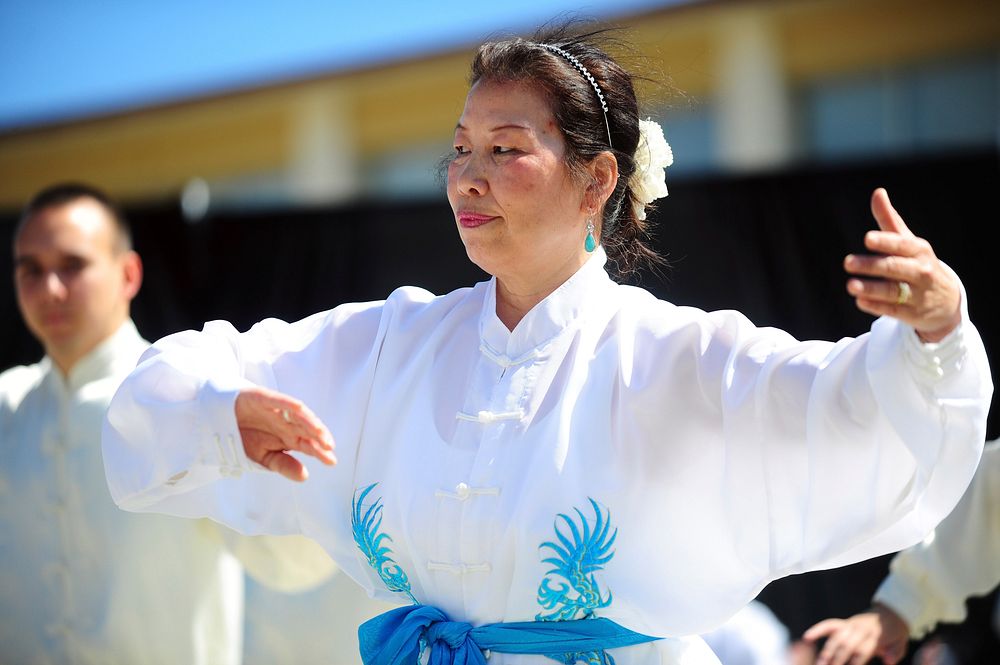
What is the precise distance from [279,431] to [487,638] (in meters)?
0.49

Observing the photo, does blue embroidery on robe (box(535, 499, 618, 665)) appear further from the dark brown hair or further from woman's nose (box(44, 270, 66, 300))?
woman's nose (box(44, 270, 66, 300))

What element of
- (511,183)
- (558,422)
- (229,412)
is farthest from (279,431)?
(511,183)

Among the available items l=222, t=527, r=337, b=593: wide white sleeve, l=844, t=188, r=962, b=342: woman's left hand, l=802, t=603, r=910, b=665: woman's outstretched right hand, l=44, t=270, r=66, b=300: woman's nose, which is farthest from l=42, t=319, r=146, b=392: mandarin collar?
l=844, t=188, r=962, b=342: woman's left hand

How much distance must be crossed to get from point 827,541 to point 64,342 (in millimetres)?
2202

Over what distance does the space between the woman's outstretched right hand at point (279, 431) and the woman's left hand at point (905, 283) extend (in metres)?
0.78

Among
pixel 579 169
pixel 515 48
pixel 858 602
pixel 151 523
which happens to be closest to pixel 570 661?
pixel 579 169

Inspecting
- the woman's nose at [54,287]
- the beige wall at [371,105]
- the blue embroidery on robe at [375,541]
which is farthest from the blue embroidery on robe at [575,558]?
the beige wall at [371,105]

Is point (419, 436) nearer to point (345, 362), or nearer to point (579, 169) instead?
point (345, 362)

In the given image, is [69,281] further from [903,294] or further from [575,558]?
[903,294]

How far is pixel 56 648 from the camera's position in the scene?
3.10 m

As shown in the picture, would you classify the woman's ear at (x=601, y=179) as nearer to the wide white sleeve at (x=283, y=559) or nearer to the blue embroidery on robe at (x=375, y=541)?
the blue embroidery on robe at (x=375, y=541)

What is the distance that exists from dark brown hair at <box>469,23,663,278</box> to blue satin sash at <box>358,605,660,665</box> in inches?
27.8

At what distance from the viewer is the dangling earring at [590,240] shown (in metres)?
2.15

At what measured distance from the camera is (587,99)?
83.0 inches
